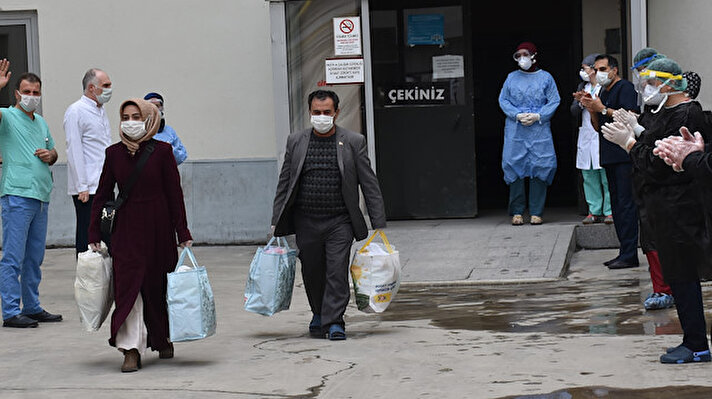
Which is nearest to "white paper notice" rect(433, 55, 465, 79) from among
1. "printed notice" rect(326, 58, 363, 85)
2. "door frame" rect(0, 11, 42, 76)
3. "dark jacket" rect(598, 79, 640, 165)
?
"printed notice" rect(326, 58, 363, 85)

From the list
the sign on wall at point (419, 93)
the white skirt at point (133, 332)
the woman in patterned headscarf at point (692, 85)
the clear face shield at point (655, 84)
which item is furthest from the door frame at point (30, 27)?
the clear face shield at point (655, 84)

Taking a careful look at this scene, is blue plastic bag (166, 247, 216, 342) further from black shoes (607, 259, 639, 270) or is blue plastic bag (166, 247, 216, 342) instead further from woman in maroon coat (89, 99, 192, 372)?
black shoes (607, 259, 639, 270)

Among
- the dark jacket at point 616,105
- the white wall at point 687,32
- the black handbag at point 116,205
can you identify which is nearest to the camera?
the black handbag at point 116,205

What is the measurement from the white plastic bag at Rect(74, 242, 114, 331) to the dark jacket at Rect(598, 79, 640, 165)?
498 cm

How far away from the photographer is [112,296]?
7.25 metres

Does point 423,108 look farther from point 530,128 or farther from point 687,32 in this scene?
point 687,32

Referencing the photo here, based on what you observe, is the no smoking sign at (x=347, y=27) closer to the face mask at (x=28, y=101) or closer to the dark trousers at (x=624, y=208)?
the dark trousers at (x=624, y=208)

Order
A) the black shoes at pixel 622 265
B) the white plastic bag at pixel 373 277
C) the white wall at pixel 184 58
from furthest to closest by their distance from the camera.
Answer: the white wall at pixel 184 58, the black shoes at pixel 622 265, the white plastic bag at pixel 373 277

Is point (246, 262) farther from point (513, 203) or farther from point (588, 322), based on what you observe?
point (588, 322)

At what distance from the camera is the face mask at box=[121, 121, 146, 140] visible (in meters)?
7.21

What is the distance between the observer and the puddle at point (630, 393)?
577 centimetres

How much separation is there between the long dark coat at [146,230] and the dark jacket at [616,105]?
4.47 meters

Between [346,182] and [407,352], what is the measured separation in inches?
53.7

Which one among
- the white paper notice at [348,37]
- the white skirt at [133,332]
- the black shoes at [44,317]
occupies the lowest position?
the black shoes at [44,317]
